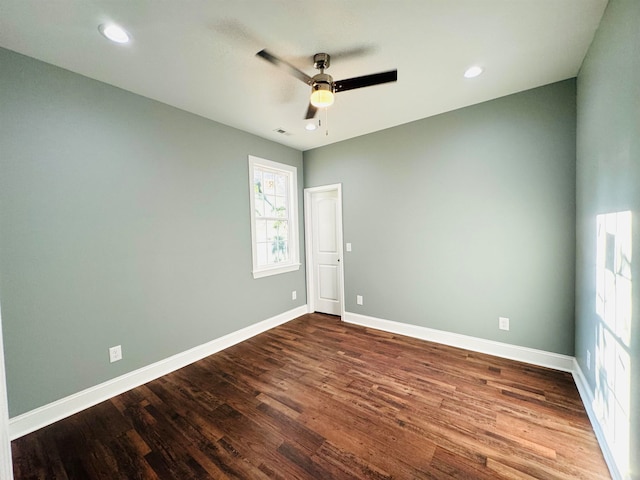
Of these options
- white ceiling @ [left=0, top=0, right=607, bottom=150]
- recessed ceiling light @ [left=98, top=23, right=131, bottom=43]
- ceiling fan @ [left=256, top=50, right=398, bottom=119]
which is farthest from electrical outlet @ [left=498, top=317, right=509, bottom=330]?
recessed ceiling light @ [left=98, top=23, right=131, bottom=43]

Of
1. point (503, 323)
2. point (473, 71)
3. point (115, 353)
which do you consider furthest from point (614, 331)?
A: point (115, 353)

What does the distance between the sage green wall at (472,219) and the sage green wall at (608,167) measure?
0.62ft

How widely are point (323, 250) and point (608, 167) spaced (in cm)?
329

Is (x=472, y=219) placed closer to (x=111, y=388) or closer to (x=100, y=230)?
(x=100, y=230)

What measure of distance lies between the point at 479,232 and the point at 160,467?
338cm

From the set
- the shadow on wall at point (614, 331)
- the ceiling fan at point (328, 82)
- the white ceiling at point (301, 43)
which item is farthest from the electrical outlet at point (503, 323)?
the ceiling fan at point (328, 82)

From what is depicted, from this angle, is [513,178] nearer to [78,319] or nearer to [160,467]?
[160,467]

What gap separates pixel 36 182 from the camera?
6.22ft

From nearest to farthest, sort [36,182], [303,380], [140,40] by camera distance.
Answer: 1. [140,40]
2. [36,182]
3. [303,380]

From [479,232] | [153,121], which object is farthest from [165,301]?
[479,232]

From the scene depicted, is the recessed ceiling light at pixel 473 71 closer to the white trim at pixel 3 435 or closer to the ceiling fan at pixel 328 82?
the ceiling fan at pixel 328 82

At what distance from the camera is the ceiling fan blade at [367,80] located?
1672mm

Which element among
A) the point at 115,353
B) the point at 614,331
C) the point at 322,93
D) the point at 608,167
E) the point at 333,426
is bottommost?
the point at 333,426

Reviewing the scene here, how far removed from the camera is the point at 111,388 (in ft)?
7.29
